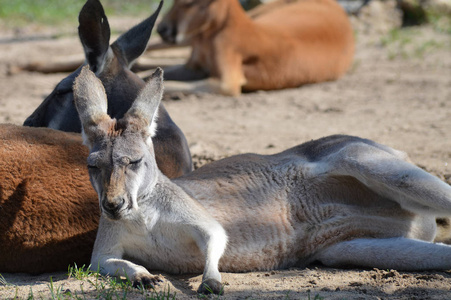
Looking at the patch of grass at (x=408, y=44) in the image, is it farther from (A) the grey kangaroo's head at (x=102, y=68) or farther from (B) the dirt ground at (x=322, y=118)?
(A) the grey kangaroo's head at (x=102, y=68)

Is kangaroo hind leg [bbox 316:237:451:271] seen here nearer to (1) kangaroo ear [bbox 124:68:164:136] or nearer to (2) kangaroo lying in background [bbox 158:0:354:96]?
(1) kangaroo ear [bbox 124:68:164:136]

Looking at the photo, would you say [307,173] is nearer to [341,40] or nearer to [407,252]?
[407,252]

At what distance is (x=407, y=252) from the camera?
3389 mm

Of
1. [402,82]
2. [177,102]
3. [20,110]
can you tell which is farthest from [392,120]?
[20,110]

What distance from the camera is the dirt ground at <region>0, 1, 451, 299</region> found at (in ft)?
10.00

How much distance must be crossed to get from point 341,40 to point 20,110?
13.8 ft

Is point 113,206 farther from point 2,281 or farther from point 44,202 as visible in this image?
point 2,281

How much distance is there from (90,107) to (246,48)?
5.01 m

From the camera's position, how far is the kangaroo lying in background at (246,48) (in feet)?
25.5

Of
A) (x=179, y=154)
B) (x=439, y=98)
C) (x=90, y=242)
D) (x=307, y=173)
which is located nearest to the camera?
(x=90, y=242)

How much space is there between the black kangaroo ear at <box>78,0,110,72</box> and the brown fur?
115cm

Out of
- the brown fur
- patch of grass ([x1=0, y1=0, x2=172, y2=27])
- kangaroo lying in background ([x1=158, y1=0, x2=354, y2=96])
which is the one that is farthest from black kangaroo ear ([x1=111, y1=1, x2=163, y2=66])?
patch of grass ([x1=0, y1=0, x2=172, y2=27])

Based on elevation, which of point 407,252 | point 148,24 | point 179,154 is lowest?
point 407,252

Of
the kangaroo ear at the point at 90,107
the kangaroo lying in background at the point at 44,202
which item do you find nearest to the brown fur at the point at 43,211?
the kangaroo lying in background at the point at 44,202
